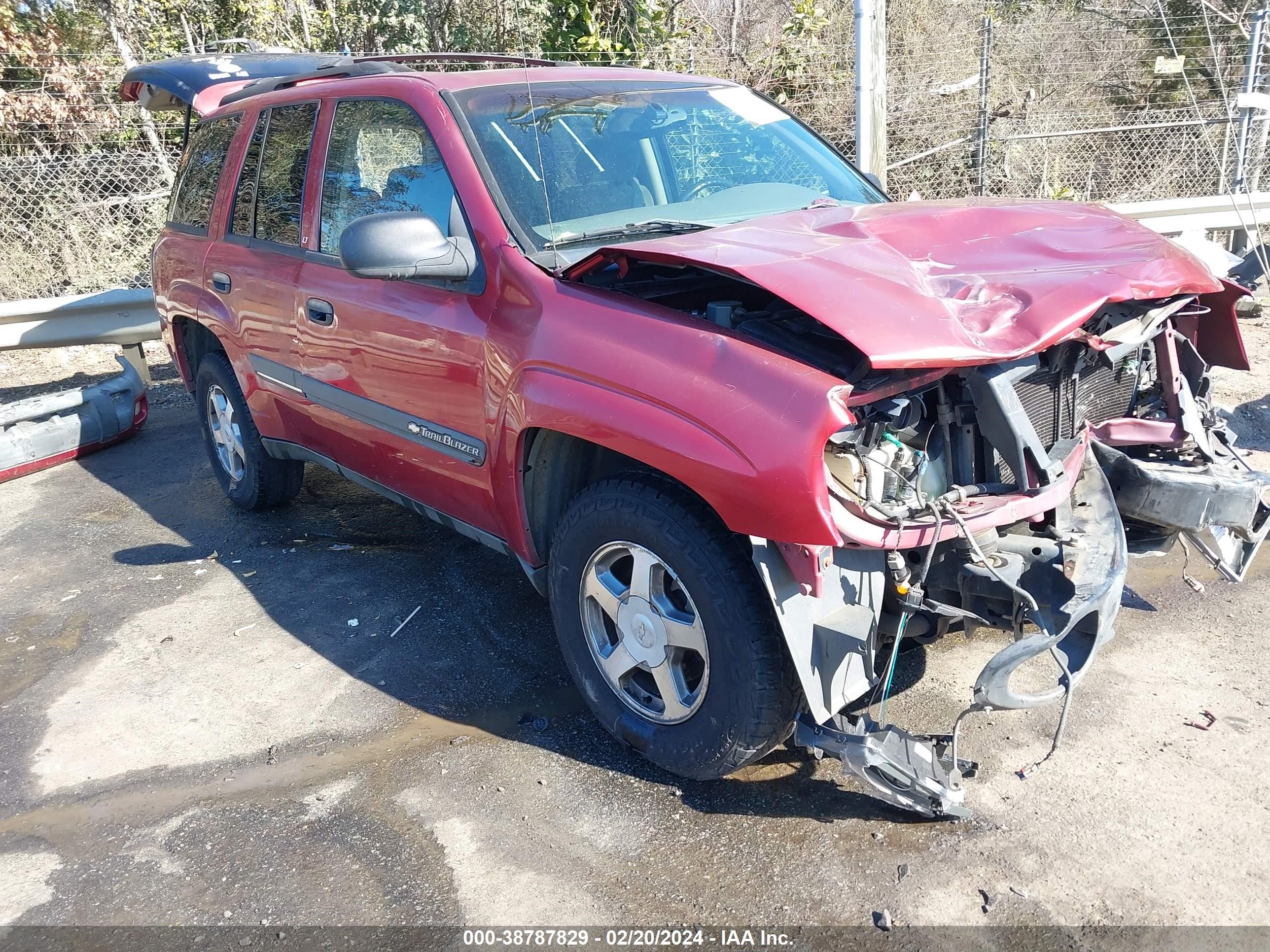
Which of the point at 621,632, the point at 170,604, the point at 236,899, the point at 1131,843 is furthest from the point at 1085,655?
the point at 170,604

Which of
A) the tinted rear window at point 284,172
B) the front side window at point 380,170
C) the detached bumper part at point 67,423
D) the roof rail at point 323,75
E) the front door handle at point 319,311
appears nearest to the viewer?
the front side window at point 380,170

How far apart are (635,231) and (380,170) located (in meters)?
1.10

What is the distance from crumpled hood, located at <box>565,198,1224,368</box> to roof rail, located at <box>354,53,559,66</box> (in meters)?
1.75

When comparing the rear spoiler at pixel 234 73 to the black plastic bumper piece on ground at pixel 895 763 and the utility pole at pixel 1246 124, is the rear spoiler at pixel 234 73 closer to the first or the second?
the black plastic bumper piece on ground at pixel 895 763

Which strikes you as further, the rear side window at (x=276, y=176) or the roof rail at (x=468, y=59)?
the roof rail at (x=468, y=59)

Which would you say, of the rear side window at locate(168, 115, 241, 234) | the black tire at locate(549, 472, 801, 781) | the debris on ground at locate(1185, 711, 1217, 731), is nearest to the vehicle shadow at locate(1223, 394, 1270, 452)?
the debris on ground at locate(1185, 711, 1217, 731)

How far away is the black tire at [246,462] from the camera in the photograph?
500cm

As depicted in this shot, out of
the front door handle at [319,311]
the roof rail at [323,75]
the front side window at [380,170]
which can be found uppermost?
the roof rail at [323,75]

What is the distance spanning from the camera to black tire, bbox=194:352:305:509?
5.00 metres

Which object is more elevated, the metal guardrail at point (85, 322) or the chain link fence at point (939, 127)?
the chain link fence at point (939, 127)

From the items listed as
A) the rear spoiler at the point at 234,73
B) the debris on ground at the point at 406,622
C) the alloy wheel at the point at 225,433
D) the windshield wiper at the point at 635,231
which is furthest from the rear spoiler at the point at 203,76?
the debris on ground at the point at 406,622

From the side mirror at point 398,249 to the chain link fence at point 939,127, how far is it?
681cm

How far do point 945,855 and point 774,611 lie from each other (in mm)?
821

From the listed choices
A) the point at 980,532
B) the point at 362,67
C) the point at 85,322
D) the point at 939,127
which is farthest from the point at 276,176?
the point at 939,127
